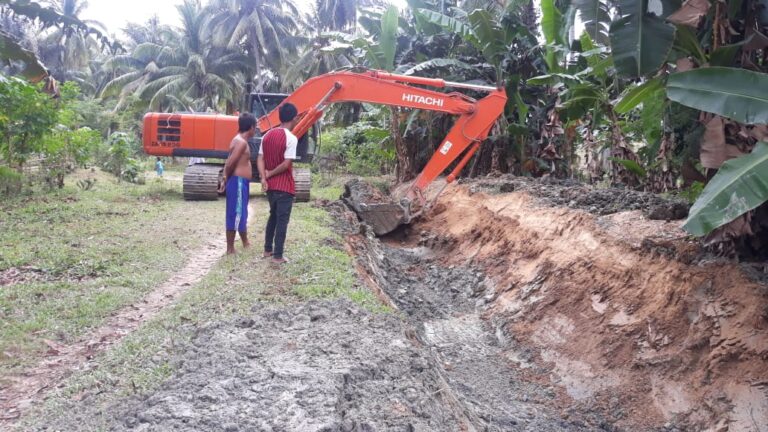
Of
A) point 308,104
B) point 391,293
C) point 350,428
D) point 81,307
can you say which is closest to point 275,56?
point 308,104

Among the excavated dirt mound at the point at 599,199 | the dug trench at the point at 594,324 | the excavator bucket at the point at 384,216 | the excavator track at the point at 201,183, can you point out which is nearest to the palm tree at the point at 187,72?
the excavator track at the point at 201,183

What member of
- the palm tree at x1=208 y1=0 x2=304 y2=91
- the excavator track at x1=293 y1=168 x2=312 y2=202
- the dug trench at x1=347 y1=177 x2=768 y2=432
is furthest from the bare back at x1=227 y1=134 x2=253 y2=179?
the palm tree at x1=208 y1=0 x2=304 y2=91

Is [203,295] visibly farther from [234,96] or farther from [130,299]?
[234,96]

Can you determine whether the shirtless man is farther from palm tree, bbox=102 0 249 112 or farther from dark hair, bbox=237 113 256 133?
palm tree, bbox=102 0 249 112

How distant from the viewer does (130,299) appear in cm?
579

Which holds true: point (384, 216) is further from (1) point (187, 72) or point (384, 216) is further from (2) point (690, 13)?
(1) point (187, 72)

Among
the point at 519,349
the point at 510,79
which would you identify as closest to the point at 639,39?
the point at 519,349

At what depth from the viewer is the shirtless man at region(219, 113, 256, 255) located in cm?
718

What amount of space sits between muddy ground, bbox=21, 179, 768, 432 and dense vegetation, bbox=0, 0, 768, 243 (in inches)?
39.9

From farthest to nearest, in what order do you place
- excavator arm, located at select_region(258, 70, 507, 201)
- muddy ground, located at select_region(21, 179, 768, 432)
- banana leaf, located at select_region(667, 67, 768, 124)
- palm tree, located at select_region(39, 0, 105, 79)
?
palm tree, located at select_region(39, 0, 105, 79), excavator arm, located at select_region(258, 70, 507, 201), banana leaf, located at select_region(667, 67, 768, 124), muddy ground, located at select_region(21, 179, 768, 432)

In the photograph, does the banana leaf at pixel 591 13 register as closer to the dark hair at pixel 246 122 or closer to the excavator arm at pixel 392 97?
the excavator arm at pixel 392 97

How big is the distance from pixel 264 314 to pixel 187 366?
3.96ft

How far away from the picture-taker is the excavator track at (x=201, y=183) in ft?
46.7

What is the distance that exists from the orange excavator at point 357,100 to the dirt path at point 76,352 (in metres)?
4.62
